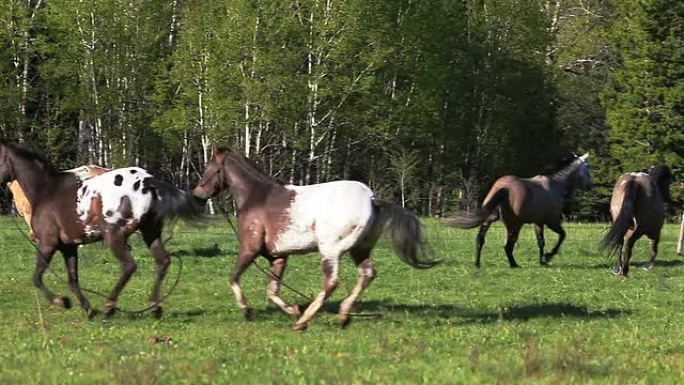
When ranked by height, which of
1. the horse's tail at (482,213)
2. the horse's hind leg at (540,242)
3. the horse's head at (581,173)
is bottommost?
the horse's hind leg at (540,242)

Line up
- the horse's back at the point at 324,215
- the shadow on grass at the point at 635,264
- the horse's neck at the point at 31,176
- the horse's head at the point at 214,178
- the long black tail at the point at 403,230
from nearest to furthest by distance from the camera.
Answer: the horse's back at the point at 324,215 < the long black tail at the point at 403,230 < the horse's head at the point at 214,178 < the horse's neck at the point at 31,176 < the shadow on grass at the point at 635,264

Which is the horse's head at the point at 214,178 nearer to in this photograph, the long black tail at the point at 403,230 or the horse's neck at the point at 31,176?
the horse's neck at the point at 31,176

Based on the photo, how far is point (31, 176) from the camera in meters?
14.3

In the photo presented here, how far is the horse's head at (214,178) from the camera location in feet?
46.4

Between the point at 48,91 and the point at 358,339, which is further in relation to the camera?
the point at 48,91

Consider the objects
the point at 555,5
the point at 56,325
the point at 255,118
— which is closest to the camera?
the point at 56,325

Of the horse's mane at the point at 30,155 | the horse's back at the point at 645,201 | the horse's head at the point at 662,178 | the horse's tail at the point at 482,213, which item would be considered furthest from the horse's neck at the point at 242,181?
the horse's head at the point at 662,178

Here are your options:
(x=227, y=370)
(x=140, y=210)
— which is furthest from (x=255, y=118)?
(x=227, y=370)

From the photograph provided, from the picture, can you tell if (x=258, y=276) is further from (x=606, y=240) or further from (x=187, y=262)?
(x=606, y=240)

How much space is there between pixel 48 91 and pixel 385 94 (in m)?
13.1

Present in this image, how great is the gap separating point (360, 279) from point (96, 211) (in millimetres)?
3177

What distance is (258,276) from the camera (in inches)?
776

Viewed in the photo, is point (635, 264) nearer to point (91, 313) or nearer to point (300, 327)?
point (300, 327)

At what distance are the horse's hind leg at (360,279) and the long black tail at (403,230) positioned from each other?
13.4 inches
